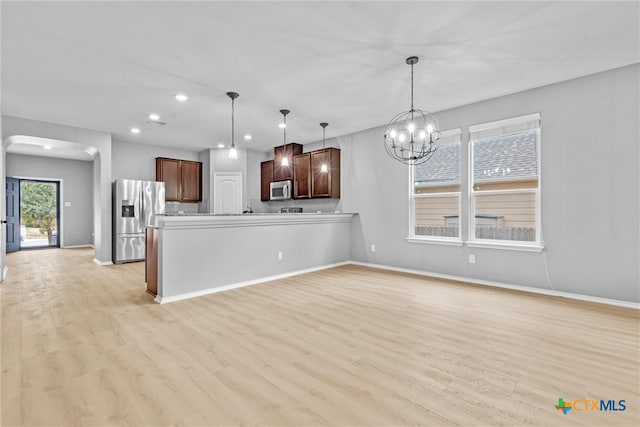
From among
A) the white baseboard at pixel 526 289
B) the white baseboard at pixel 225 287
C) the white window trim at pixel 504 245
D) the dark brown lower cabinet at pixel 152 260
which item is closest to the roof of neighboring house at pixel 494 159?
the white window trim at pixel 504 245

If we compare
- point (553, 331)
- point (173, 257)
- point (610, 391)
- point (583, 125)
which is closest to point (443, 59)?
point (583, 125)

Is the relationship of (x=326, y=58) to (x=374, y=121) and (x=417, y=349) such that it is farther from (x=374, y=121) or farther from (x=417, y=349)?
(x=417, y=349)

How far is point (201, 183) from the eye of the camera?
7523mm

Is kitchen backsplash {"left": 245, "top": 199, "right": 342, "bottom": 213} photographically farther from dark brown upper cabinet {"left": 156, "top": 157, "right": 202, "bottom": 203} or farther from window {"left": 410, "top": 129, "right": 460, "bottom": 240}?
window {"left": 410, "top": 129, "right": 460, "bottom": 240}

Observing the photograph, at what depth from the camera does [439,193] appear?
15.7ft

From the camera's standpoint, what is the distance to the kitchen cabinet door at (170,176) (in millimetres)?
6906

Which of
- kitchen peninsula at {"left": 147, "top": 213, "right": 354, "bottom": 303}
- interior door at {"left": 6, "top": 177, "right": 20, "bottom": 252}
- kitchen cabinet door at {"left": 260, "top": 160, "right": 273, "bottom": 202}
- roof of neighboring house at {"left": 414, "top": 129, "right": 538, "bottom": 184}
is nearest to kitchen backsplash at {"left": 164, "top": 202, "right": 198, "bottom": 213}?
kitchen cabinet door at {"left": 260, "top": 160, "right": 273, "bottom": 202}

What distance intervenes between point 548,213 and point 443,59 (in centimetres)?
236

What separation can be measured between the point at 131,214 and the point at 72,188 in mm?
4045

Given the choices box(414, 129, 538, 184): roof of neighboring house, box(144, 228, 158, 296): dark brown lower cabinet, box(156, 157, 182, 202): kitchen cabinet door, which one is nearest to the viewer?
box(144, 228, 158, 296): dark brown lower cabinet

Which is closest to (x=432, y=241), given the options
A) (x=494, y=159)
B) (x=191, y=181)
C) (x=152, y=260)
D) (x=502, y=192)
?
(x=502, y=192)

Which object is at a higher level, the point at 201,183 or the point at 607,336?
the point at 201,183

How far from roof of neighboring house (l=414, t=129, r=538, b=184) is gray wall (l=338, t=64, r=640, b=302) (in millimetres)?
175

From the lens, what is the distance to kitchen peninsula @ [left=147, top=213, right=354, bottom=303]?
350 cm
